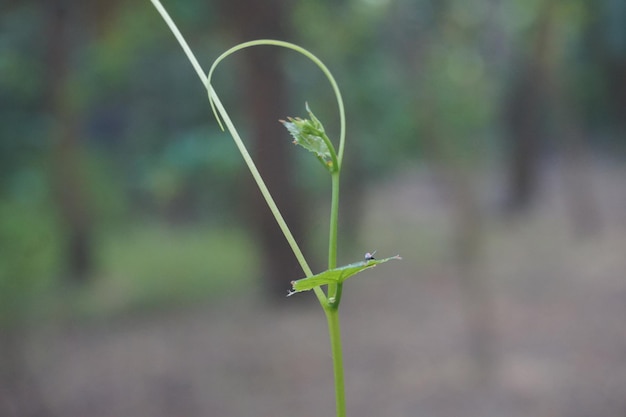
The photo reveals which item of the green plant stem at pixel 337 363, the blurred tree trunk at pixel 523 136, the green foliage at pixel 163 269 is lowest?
the green plant stem at pixel 337 363

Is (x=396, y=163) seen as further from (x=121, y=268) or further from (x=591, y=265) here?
(x=121, y=268)

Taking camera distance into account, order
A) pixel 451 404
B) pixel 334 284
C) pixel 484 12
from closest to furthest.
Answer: pixel 334 284 < pixel 451 404 < pixel 484 12

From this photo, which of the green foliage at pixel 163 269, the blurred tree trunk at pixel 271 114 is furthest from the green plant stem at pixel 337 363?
the green foliage at pixel 163 269

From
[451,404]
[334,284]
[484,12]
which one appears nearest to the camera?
[334,284]

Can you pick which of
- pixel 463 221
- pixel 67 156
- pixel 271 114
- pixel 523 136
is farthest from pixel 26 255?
Result: pixel 523 136

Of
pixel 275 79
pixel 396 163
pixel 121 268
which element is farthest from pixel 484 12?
pixel 121 268

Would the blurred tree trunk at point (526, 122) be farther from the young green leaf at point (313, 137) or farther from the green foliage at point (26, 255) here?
the young green leaf at point (313, 137)

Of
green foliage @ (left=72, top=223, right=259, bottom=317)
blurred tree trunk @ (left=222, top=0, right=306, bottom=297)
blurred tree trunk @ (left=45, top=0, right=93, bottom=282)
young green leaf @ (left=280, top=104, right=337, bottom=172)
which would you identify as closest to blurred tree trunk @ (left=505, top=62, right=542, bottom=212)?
blurred tree trunk @ (left=222, top=0, right=306, bottom=297)
